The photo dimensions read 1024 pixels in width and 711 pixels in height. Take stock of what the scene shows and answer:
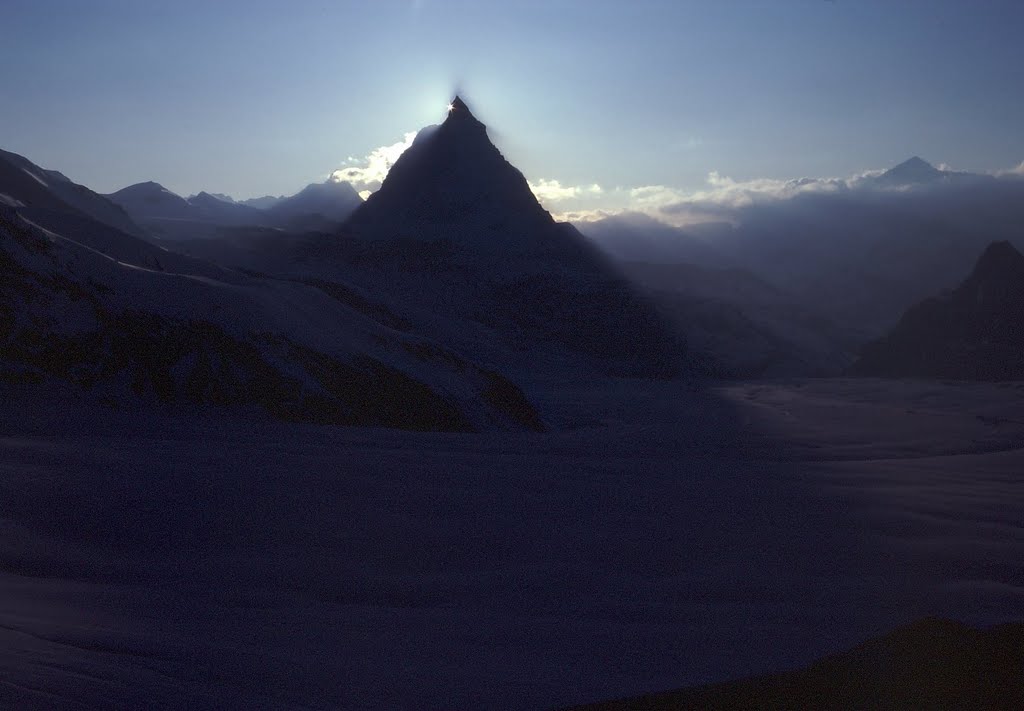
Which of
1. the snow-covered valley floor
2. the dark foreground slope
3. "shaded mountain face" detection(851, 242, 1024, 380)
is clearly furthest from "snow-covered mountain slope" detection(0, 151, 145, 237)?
"shaded mountain face" detection(851, 242, 1024, 380)

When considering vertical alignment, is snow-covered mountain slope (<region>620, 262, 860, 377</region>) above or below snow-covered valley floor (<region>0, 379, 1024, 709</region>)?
above

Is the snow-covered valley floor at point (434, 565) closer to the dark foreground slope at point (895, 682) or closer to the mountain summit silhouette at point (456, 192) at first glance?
the dark foreground slope at point (895, 682)

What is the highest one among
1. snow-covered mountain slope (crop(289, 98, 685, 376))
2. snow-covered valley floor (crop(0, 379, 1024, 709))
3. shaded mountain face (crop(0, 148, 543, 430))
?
snow-covered mountain slope (crop(289, 98, 685, 376))

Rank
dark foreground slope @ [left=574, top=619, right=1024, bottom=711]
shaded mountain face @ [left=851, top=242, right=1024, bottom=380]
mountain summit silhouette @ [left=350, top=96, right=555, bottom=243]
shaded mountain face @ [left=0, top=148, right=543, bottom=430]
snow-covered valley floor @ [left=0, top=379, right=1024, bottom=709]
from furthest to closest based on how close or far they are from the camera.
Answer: mountain summit silhouette @ [left=350, top=96, right=555, bottom=243] → shaded mountain face @ [left=851, top=242, right=1024, bottom=380] → shaded mountain face @ [left=0, top=148, right=543, bottom=430] → snow-covered valley floor @ [left=0, top=379, right=1024, bottom=709] → dark foreground slope @ [left=574, top=619, right=1024, bottom=711]

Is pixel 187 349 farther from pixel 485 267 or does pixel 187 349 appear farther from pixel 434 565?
pixel 485 267

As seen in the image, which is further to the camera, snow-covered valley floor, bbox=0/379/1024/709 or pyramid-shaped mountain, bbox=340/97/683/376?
pyramid-shaped mountain, bbox=340/97/683/376

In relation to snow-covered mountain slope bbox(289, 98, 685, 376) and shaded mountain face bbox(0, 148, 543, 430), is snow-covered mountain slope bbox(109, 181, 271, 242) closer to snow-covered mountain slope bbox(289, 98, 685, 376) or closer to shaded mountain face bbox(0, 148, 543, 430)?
snow-covered mountain slope bbox(289, 98, 685, 376)

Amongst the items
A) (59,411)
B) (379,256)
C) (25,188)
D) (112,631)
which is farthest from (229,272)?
(379,256)
